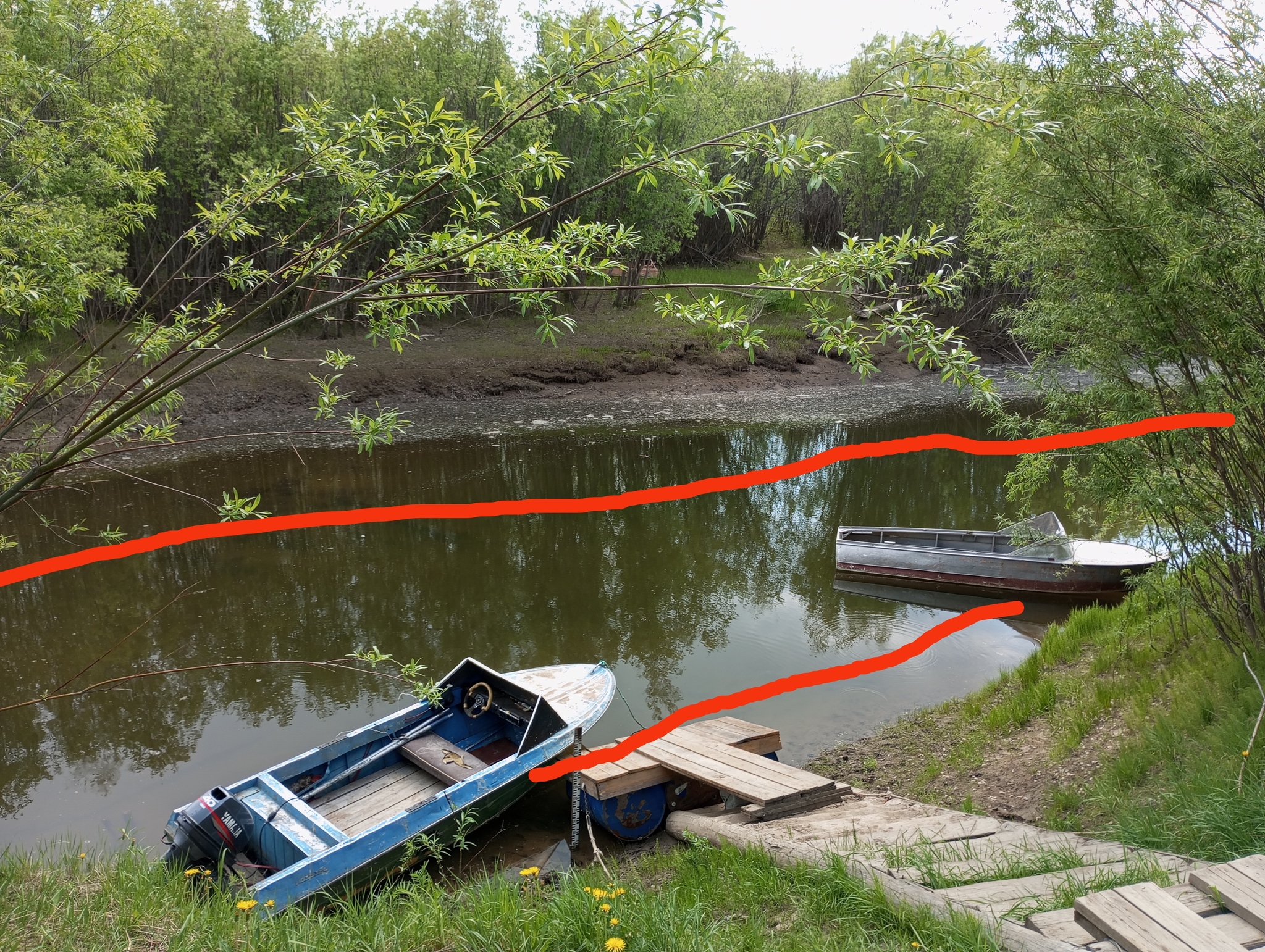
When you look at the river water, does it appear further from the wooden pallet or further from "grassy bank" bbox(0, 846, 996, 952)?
the wooden pallet

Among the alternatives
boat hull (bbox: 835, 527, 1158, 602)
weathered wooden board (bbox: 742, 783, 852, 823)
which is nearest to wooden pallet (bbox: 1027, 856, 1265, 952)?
weathered wooden board (bbox: 742, 783, 852, 823)

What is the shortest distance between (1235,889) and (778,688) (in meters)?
6.59

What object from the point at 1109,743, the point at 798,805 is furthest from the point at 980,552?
the point at 798,805

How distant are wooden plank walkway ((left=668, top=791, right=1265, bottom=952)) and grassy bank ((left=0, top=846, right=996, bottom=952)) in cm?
19

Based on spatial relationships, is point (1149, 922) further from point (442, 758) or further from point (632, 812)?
point (442, 758)

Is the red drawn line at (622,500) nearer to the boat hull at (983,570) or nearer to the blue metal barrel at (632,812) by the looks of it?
the boat hull at (983,570)

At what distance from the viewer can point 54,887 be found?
4.61 meters

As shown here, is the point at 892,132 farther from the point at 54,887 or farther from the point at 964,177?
the point at 964,177

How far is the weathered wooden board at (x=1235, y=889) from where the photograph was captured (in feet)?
11.2

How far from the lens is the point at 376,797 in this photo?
7.37 m

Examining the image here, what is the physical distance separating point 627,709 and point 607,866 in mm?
2812

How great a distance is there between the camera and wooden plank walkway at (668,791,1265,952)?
3.34 meters

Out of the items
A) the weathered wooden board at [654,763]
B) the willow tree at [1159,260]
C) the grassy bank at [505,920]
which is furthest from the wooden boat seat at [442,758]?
the willow tree at [1159,260]

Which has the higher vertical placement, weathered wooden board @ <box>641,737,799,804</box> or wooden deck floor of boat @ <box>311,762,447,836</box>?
weathered wooden board @ <box>641,737,799,804</box>
